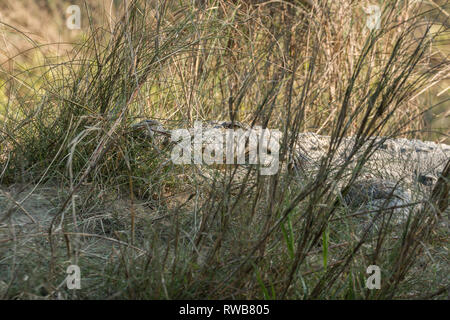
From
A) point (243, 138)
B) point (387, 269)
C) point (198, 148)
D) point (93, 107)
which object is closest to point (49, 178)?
point (93, 107)

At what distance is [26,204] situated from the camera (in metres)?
1.81

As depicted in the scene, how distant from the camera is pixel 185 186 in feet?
6.79

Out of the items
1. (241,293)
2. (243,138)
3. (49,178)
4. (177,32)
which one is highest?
(177,32)

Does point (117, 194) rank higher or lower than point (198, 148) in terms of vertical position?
lower

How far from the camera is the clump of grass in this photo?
51.6 inches

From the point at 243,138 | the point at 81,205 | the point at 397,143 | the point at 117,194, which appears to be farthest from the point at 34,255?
the point at 397,143

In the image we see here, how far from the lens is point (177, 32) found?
2.14 m

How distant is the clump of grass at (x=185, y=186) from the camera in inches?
51.6

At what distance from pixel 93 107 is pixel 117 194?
38 centimetres

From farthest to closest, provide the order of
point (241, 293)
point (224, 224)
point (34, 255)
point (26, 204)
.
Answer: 1. point (26, 204)
2. point (34, 255)
3. point (224, 224)
4. point (241, 293)

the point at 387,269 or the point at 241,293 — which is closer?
the point at 241,293

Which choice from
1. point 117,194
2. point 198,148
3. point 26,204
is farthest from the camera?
point 198,148

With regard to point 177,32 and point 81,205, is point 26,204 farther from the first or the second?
point 177,32

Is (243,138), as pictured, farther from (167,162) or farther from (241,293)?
(241,293)
